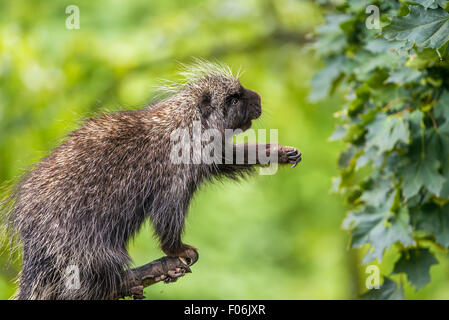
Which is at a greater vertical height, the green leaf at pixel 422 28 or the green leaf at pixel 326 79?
the green leaf at pixel 326 79

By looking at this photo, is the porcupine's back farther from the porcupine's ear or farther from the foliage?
the foliage

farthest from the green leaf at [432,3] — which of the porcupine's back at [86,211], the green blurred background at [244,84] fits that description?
the green blurred background at [244,84]

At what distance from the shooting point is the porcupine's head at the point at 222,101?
104 inches

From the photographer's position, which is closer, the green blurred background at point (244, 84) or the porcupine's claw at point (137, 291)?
the porcupine's claw at point (137, 291)

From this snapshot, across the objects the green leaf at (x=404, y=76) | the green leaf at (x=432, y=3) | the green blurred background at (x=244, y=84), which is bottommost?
the green leaf at (x=432, y=3)

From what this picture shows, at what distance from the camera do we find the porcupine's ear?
2.62 m

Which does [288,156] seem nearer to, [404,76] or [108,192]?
[404,76]

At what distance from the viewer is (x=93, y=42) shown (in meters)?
4.84

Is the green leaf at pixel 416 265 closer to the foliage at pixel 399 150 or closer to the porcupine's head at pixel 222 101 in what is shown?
the foliage at pixel 399 150

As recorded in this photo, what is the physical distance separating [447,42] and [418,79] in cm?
69

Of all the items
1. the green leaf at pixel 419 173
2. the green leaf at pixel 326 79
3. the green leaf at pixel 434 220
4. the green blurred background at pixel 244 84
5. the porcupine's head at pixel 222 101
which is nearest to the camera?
the green leaf at pixel 419 173

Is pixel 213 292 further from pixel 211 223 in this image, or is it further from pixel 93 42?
pixel 93 42

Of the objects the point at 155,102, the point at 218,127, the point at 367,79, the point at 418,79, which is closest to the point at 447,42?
the point at 418,79
